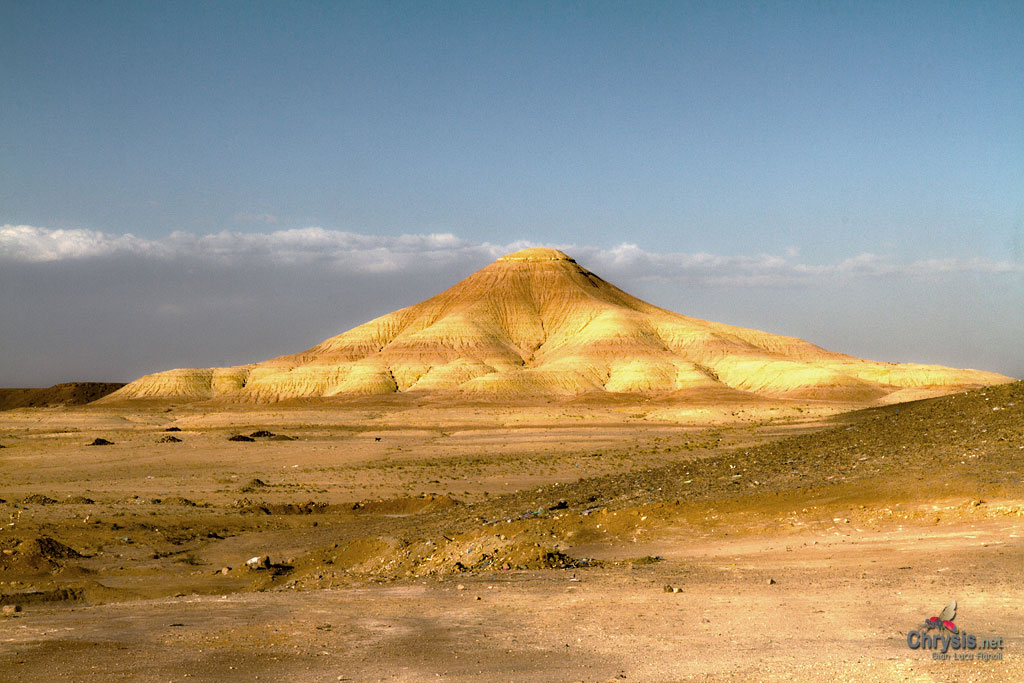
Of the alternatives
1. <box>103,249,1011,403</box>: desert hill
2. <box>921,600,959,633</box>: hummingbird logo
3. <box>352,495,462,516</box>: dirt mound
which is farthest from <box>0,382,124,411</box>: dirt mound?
<box>921,600,959,633</box>: hummingbird logo

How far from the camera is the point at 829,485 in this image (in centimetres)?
1964

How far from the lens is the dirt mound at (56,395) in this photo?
178750 millimetres

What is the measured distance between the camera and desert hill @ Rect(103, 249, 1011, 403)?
134 meters

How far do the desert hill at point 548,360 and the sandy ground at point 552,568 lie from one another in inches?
3884

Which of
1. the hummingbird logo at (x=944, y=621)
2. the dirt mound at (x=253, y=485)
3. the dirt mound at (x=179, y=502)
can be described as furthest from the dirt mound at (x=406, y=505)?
the hummingbird logo at (x=944, y=621)

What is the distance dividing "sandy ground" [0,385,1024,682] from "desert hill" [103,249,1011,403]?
9865 centimetres

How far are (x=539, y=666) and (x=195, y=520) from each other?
16906 millimetres

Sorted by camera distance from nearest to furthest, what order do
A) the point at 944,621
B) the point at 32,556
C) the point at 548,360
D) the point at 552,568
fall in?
the point at 944,621 → the point at 552,568 → the point at 32,556 → the point at 548,360

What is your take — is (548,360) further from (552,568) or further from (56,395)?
(552,568)

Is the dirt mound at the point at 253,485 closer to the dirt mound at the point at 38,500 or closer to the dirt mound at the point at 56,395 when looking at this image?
the dirt mound at the point at 38,500

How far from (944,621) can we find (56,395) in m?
197

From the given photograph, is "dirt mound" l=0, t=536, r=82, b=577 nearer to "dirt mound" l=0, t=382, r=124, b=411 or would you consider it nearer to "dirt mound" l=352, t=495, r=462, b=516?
"dirt mound" l=352, t=495, r=462, b=516

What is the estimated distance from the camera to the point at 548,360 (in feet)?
538

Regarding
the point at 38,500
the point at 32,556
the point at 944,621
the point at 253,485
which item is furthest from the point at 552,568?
the point at 253,485
